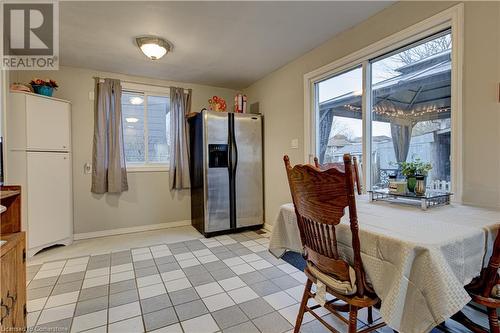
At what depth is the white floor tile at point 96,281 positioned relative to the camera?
88.9 inches

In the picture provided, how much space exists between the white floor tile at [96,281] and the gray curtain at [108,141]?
1551 mm

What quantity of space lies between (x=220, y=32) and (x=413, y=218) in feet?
7.82

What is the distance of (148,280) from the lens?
2.35 meters

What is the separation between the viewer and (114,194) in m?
3.78

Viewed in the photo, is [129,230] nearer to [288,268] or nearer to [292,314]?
[288,268]

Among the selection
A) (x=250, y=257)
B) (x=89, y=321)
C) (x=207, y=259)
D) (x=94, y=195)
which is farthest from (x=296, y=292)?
(x=94, y=195)

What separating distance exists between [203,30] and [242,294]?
252 cm

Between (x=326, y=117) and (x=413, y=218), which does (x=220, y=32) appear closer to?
(x=326, y=117)

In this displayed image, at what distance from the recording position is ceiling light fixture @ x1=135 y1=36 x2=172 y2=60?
2.65 meters

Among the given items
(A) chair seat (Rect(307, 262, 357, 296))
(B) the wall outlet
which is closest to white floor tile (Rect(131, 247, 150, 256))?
(B) the wall outlet

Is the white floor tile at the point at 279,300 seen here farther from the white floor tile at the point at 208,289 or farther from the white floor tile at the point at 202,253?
the white floor tile at the point at 202,253

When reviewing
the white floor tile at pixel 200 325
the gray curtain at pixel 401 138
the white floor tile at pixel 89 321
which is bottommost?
the white floor tile at pixel 200 325

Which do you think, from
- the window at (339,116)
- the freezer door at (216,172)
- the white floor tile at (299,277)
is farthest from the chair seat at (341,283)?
the freezer door at (216,172)

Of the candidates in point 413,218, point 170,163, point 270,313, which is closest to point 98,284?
point 270,313
